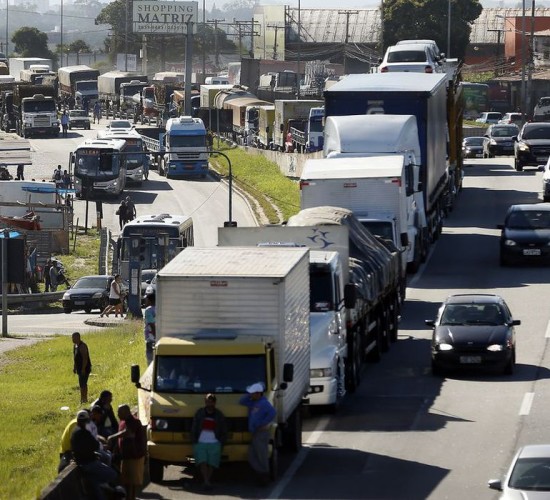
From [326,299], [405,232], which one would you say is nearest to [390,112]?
[405,232]

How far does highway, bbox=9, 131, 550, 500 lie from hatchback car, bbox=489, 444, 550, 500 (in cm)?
332

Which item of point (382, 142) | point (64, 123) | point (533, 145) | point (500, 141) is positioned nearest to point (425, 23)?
point (64, 123)

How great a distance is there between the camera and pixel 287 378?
21.1 metres

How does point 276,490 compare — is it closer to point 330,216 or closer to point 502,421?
point 502,421

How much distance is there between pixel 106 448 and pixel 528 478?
565 centimetres

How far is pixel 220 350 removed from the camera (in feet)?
67.7

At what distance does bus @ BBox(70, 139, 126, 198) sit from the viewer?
257 feet

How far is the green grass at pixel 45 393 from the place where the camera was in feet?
71.1

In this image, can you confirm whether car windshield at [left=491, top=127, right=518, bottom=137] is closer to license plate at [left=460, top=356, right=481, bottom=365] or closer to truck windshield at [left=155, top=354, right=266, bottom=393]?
license plate at [left=460, top=356, right=481, bottom=365]

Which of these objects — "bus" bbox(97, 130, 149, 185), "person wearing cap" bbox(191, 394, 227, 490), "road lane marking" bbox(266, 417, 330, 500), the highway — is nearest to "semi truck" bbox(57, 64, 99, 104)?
"bus" bbox(97, 130, 149, 185)

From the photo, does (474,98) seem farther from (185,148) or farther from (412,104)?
(412,104)

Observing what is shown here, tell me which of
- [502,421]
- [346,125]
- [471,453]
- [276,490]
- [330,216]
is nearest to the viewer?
[276,490]

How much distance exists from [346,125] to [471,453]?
20.3 meters

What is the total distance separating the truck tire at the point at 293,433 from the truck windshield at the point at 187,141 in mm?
63225
